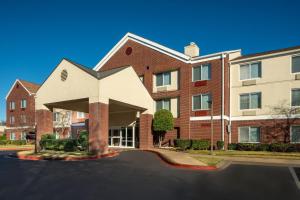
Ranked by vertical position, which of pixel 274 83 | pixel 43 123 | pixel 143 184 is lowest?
pixel 143 184

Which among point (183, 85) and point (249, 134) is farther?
point (183, 85)

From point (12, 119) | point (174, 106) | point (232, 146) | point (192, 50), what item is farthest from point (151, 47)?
point (12, 119)

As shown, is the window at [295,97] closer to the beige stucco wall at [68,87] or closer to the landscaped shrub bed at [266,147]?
the landscaped shrub bed at [266,147]

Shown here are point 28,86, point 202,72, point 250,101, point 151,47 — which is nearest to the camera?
point 250,101

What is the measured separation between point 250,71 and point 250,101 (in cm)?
274

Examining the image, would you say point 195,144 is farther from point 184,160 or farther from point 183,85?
point 184,160

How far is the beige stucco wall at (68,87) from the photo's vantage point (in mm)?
18406

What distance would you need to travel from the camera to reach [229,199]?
725 centimetres

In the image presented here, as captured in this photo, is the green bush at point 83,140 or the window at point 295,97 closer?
the green bush at point 83,140

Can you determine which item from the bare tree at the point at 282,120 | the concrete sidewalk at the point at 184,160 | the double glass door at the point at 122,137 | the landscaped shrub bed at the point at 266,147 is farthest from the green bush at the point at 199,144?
the concrete sidewalk at the point at 184,160

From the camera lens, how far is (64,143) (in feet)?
62.8

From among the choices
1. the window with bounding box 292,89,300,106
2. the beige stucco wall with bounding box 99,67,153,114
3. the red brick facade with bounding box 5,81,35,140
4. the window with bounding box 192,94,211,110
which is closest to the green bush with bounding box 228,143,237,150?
the window with bounding box 192,94,211,110

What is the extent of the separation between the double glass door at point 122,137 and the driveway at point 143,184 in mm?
14616

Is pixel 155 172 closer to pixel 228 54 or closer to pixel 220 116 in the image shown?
pixel 220 116
